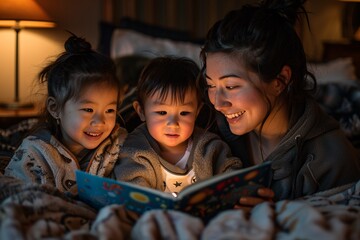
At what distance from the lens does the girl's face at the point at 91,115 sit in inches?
54.7

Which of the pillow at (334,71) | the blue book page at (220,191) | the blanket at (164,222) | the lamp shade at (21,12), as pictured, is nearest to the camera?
the blanket at (164,222)

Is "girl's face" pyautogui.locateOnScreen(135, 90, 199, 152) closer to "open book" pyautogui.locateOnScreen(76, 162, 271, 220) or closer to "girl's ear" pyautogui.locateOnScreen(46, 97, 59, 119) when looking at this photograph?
"girl's ear" pyautogui.locateOnScreen(46, 97, 59, 119)

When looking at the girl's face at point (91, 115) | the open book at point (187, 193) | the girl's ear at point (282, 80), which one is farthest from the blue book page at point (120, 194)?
the girl's ear at point (282, 80)

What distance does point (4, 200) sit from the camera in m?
0.93

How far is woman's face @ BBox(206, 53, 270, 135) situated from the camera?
1.36 meters

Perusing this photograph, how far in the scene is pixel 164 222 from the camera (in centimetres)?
82

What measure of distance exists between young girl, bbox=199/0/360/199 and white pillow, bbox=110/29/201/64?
3.89 feet

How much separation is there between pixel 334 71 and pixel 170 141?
1.45 m

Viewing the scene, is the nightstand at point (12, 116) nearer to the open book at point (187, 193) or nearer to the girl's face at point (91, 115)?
the girl's face at point (91, 115)

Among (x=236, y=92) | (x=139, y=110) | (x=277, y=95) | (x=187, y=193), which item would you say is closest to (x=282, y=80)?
(x=277, y=95)

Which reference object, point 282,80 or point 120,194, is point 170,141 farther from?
point 120,194

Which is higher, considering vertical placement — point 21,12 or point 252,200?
point 21,12

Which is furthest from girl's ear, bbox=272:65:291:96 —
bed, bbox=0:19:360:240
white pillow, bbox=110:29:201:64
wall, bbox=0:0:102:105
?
wall, bbox=0:0:102:105

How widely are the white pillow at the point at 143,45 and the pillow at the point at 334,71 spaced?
2.11 ft
